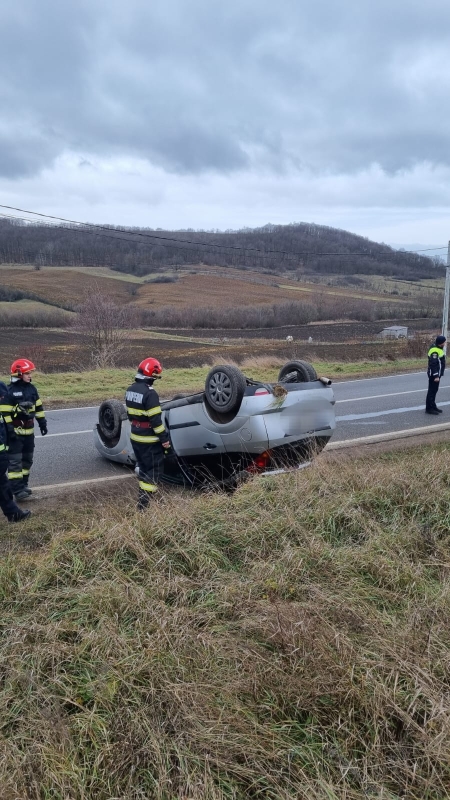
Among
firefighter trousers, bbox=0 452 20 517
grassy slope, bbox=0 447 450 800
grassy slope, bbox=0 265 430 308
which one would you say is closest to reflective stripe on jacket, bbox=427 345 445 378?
grassy slope, bbox=0 447 450 800

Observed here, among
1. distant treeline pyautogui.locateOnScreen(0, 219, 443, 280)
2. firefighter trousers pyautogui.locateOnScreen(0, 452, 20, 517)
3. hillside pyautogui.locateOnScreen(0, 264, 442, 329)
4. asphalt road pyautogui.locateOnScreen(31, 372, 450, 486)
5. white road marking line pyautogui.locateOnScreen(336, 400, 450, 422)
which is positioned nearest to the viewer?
firefighter trousers pyautogui.locateOnScreen(0, 452, 20, 517)

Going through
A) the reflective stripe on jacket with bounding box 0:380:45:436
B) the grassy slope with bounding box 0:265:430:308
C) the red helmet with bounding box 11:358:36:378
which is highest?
the grassy slope with bounding box 0:265:430:308

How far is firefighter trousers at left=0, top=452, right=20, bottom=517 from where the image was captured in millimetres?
5863

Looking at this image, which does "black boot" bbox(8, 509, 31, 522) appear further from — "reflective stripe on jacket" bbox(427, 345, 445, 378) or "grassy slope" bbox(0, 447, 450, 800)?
"reflective stripe on jacket" bbox(427, 345, 445, 378)

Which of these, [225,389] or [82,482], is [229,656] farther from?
[82,482]

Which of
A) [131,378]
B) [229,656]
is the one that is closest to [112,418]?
[229,656]

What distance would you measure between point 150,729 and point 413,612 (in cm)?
171

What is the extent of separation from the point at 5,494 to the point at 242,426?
7.68 ft

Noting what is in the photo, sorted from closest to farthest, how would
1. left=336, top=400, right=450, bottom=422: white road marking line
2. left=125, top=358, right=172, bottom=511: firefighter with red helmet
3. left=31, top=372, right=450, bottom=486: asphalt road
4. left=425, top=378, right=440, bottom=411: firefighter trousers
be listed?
left=125, top=358, right=172, bottom=511: firefighter with red helmet < left=31, top=372, right=450, bottom=486: asphalt road < left=336, top=400, right=450, bottom=422: white road marking line < left=425, top=378, right=440, bottom=411: firefighter trousers

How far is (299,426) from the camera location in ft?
20.1

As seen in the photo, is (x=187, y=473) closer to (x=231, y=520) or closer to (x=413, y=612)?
(x=231, y=520)

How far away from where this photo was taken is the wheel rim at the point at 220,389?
594cm

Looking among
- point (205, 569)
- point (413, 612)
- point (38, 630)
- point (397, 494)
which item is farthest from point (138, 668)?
point (397, 494)

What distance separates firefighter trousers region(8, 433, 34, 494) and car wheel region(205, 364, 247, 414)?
226cm
